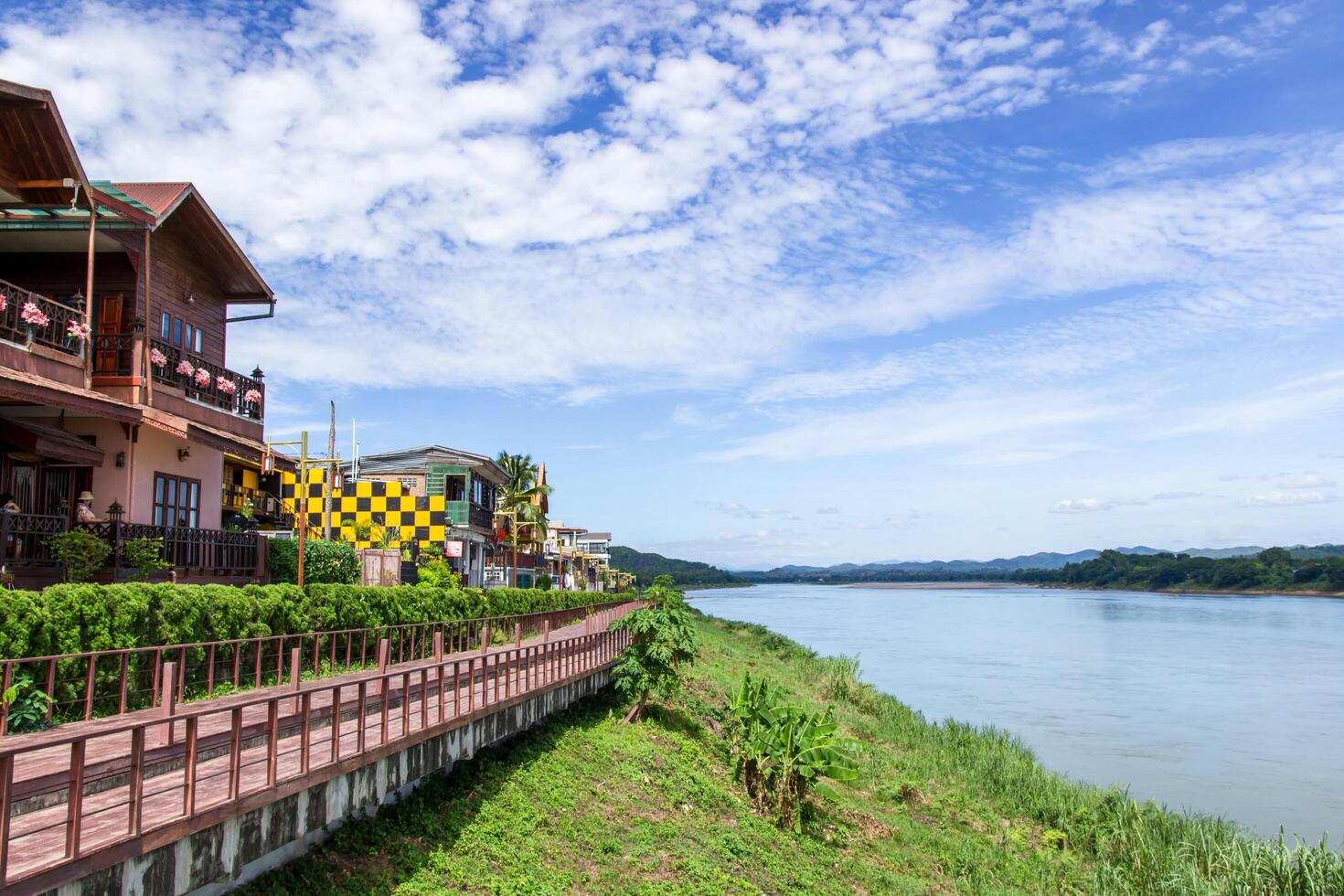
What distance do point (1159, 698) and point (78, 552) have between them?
4103 cm

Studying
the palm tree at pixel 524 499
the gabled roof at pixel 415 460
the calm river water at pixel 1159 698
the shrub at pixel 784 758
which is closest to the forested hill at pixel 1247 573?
the calm river water at pixel 1159 698

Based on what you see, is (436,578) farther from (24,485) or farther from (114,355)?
(24,485)

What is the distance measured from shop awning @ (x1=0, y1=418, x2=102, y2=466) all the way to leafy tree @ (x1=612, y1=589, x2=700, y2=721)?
10498 mm

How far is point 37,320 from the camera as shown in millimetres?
16594

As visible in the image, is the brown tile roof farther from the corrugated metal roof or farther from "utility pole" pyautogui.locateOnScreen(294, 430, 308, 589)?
"utility pole" pyautogui.locateOnScreen(294, 430, 308, 589)

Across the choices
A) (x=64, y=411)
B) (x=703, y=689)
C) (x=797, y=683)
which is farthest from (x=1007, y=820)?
(x=64, y=411)

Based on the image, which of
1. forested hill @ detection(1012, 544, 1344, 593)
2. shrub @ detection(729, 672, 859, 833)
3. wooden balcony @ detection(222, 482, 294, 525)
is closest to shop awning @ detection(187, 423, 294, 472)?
wooden balcony @ detection(222, 482, 294, 525)

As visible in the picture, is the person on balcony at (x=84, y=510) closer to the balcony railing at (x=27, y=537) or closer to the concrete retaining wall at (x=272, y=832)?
the balcony railing at (x=27, y=537)

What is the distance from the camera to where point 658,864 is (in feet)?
43.3

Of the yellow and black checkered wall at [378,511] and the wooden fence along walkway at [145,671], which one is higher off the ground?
the yellow and black checkered wall at [378,511]

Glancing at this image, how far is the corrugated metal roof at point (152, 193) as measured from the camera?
20.5 metres

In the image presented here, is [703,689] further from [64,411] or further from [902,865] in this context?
[64,411]

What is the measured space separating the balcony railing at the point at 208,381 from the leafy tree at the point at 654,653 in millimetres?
10626

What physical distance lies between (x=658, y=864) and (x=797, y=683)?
2458 centimetres
